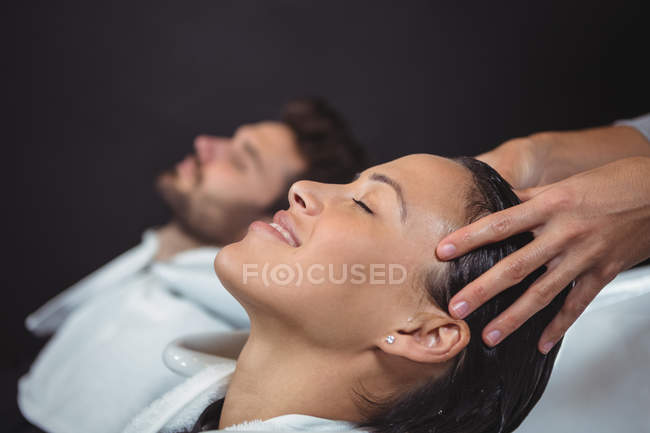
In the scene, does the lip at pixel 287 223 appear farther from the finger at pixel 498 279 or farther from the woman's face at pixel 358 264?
the finger at pixel 498 279

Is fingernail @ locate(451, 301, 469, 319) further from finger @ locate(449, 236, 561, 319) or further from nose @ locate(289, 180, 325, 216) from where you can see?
nose @ locate(289, 180, 325, 216)

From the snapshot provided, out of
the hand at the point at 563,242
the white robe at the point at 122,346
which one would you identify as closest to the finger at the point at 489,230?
the hand at the point at 563,242

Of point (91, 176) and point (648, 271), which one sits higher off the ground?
point (91, 176)

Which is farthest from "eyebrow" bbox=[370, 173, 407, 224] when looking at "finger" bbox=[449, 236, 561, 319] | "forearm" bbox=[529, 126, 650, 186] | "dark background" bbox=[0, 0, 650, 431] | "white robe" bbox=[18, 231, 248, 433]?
"dark background" bbox=[0, 0, 650, 431]

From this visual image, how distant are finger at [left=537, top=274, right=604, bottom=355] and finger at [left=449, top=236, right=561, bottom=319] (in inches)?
4.2

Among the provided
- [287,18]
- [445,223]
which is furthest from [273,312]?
[287,18]

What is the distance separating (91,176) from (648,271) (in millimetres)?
1867

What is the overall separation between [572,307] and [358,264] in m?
0.33

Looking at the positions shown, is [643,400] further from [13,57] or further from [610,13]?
[13,57]

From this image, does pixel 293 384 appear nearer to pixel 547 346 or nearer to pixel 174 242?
pixel 547 346

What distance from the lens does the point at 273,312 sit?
0.82 m

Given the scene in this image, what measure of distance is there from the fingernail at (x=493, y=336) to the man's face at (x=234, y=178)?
3.87ft

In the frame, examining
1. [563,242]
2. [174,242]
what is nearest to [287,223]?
[563,242]

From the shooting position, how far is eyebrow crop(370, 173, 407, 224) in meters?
0.81
